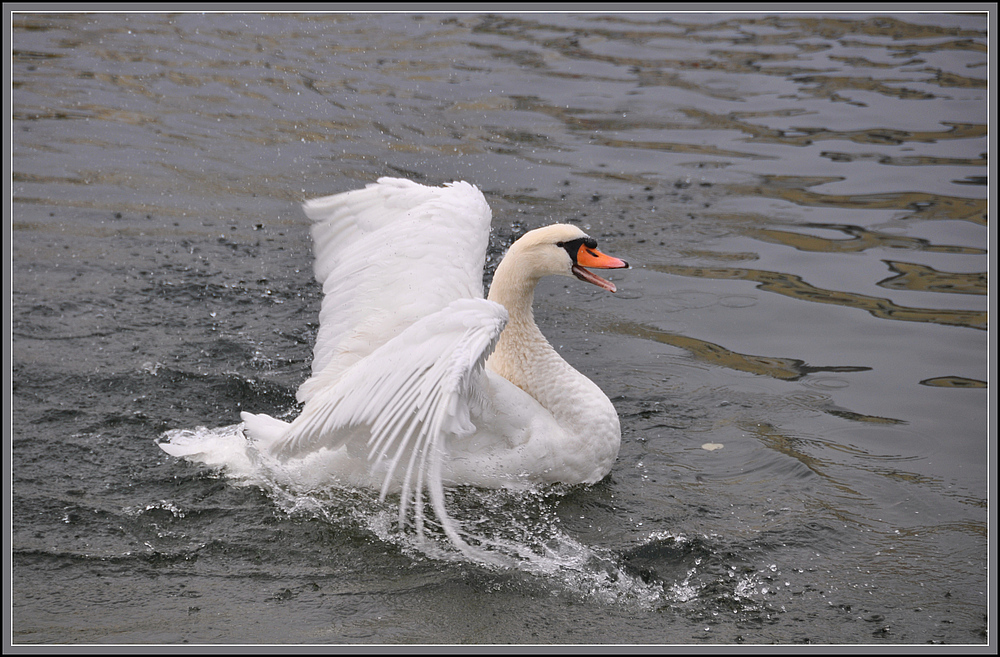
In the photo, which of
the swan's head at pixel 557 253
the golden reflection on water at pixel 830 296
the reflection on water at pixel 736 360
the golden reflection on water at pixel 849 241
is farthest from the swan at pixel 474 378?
the golden reflection on water at pixel 849 241

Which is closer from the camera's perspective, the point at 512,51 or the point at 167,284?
the point at 167,284

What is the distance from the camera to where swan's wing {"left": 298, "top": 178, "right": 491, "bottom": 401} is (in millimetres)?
4984

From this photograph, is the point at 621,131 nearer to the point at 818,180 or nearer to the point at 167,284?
the point at 818,180

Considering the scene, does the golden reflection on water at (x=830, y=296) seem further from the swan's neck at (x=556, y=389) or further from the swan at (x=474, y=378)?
the swan's neck at (x=556, y=389)

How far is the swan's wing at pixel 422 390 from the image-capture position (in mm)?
3684

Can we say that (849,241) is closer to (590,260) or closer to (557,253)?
(590,260)

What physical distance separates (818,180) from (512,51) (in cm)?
522

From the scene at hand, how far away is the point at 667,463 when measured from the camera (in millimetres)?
5281

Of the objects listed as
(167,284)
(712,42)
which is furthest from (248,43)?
(167,284)

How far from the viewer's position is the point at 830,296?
7.19 metres

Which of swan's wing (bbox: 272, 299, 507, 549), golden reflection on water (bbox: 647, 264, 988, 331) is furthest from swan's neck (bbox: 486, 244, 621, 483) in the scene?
golden reflection on water (bbox: 647, 264, 988, 331)

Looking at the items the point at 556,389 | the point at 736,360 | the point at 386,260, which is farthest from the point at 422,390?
the point at 736,360

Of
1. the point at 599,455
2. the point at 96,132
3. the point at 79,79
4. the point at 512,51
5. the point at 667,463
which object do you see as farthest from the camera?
the point at 512,51

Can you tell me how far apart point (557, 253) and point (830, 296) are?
3057 millimetres
